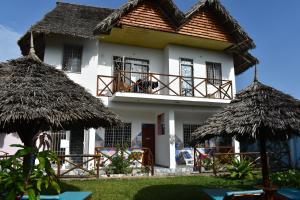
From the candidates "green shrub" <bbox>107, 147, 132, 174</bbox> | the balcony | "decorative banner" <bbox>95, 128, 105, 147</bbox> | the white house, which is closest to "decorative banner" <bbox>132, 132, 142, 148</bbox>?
the white house

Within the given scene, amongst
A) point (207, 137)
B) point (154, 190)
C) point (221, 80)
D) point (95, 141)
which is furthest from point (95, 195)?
point (221, 80)

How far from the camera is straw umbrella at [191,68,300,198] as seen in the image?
5.25m

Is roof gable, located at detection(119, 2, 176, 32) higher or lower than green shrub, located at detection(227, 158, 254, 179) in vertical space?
higher

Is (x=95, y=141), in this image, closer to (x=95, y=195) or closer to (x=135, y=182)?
(x=135, y=182)

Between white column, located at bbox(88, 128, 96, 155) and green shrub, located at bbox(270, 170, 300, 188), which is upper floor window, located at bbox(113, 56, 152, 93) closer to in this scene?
white column, located at bbox(88, 128, 96, 155)

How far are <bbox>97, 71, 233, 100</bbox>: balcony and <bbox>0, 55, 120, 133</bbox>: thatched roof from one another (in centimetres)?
634

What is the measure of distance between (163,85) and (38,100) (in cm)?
935

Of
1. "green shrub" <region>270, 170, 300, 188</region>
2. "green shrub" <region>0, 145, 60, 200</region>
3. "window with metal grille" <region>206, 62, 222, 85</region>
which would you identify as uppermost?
"window with metal grille" <region>206, 62, 222, 85</region>

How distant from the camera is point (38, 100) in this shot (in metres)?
5.14

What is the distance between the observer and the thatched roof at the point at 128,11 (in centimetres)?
1249

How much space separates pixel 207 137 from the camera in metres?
6.29

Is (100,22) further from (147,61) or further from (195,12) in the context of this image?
(195,12)

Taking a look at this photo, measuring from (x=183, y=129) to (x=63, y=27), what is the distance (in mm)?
7956

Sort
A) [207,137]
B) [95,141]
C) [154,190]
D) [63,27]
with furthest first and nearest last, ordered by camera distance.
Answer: [95,141]
[63,27]
[154,190]
[207,137]
